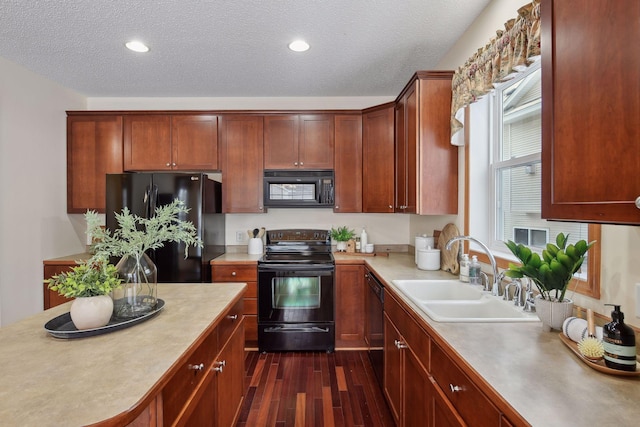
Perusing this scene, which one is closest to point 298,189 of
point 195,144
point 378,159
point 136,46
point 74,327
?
point 378,159

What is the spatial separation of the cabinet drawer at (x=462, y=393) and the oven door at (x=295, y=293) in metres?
1.72

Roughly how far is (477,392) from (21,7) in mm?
3122

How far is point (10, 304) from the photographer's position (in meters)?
2.67

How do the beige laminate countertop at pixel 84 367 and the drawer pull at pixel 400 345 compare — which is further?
the drawer pull at pixel 400 345

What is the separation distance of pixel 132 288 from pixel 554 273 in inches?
66.6

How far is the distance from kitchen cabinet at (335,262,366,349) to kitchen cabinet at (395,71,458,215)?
3.10 ft

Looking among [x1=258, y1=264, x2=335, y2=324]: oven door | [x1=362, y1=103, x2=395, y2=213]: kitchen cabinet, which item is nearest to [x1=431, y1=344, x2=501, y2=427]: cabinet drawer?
[x1=258, y1=264, x2=335, y2=324]: oven door

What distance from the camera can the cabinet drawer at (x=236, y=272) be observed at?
9.90ft

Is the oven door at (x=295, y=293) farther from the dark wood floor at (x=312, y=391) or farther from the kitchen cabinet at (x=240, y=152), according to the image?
the kitchen cabinet at (x=240, y=152)

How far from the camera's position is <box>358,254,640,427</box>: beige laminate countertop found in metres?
0.74

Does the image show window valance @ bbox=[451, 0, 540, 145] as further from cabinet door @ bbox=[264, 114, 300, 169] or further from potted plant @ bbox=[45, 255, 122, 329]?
potted plant @ bbox=[45, 255, 122, 329]

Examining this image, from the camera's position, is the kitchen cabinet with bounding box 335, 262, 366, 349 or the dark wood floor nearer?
the dark wood floor

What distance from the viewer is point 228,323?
166 cm

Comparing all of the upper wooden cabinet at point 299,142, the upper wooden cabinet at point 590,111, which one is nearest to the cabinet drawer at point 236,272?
the upper wooden cabinet at point 299,142
